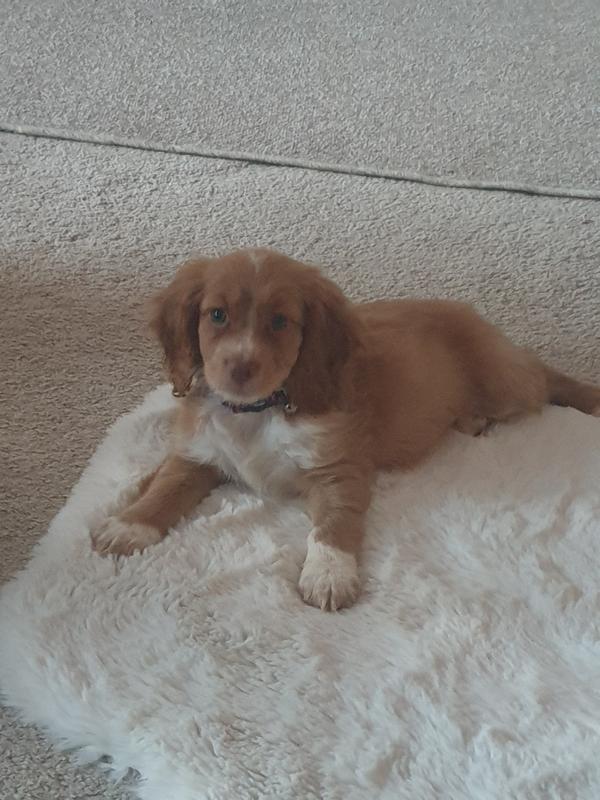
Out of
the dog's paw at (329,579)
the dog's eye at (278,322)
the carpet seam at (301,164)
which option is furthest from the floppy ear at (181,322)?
the carpet seam at (301,164)

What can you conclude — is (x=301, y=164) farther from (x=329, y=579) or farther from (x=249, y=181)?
(x=329, y=579)

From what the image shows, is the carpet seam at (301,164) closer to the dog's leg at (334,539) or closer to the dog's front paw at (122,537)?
the dog's leg at (334,539)

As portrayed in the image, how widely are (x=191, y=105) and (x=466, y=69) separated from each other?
49.9 inches

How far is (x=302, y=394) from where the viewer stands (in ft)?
6.02

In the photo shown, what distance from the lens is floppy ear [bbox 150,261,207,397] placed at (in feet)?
5.86

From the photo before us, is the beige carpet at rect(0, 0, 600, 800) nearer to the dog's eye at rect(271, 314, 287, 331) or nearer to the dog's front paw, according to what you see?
the dog's front paw

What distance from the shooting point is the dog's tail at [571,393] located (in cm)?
223

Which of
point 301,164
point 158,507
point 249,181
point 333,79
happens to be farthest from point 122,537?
point 333,79

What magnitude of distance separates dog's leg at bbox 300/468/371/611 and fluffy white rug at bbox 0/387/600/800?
3 centimetres

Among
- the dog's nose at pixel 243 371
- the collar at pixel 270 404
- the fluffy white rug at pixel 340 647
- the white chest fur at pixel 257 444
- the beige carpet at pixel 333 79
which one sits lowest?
the fluffy white rug at pixel 340 647

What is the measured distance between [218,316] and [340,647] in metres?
0.63

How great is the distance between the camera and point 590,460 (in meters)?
2.01

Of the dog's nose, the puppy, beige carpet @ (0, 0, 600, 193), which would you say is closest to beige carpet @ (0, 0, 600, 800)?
beige carpet @ (0, 0, 600, 193)

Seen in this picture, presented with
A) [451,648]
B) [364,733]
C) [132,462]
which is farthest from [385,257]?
[364,733]
